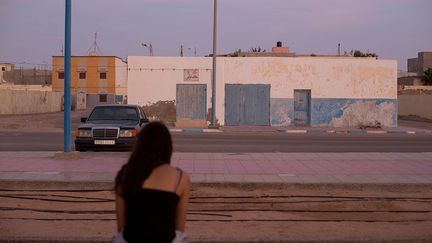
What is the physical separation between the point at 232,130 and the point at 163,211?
88.4 feet

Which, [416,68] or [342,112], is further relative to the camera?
[416,68]

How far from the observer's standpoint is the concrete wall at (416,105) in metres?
48.1

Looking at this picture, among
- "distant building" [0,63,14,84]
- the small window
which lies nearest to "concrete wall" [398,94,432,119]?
the small window

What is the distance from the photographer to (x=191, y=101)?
33750 mm

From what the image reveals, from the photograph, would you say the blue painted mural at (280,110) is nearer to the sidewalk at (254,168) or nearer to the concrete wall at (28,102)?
the sidewalk at (254,168)

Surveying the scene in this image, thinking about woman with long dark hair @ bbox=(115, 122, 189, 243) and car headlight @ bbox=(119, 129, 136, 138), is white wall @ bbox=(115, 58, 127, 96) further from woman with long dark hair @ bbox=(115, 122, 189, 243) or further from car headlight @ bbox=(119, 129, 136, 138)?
woman with long dark hair @ bbox=(115, 122, 189, 243)

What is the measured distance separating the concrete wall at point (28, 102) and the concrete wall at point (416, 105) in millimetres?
33659

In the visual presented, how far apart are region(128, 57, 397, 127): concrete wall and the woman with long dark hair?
97.8 feet

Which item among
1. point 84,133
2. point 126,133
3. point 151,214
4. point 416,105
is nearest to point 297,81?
point 126,133

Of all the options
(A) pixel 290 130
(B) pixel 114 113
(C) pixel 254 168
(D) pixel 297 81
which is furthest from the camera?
(D) pixel 297 81

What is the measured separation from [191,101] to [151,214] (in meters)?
30.2

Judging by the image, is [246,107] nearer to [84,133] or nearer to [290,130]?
[290,130]

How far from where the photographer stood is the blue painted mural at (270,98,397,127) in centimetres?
3400

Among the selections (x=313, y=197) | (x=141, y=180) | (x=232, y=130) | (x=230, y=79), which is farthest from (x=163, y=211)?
(x=230, y=79)
